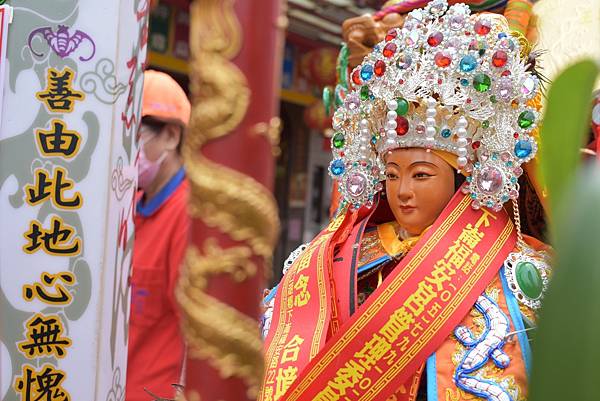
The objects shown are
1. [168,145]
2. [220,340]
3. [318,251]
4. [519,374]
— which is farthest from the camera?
[168,145]

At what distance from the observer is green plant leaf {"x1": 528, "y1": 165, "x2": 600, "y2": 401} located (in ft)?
1.25

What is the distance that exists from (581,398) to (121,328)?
886mm

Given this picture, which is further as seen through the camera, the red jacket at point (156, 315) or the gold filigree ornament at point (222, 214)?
the red jacket at point (156, 315)

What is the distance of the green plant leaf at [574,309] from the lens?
0.38 m

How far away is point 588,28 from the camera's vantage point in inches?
80.4

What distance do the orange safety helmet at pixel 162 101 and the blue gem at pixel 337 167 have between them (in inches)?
28.0

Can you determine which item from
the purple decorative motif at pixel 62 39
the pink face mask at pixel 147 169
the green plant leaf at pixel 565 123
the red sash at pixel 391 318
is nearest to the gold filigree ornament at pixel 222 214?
the green plant leaf at pixel 565 123

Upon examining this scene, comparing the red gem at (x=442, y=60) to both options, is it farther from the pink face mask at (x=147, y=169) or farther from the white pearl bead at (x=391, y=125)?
the pink face mask at (x=147, y=169)

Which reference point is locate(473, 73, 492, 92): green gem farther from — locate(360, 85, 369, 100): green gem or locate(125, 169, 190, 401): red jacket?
locate(125, 169, 190, 401): red jacket

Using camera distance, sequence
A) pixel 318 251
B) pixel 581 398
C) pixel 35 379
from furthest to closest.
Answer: pixel 318 251 < pixel 35 379 < pixel 581 398

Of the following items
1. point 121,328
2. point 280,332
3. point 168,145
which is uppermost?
point 168,145

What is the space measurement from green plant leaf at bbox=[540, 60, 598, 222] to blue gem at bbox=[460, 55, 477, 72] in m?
1.16

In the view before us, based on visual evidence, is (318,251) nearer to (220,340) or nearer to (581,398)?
(220,340)

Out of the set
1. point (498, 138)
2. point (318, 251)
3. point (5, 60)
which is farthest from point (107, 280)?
point (498, 138)
